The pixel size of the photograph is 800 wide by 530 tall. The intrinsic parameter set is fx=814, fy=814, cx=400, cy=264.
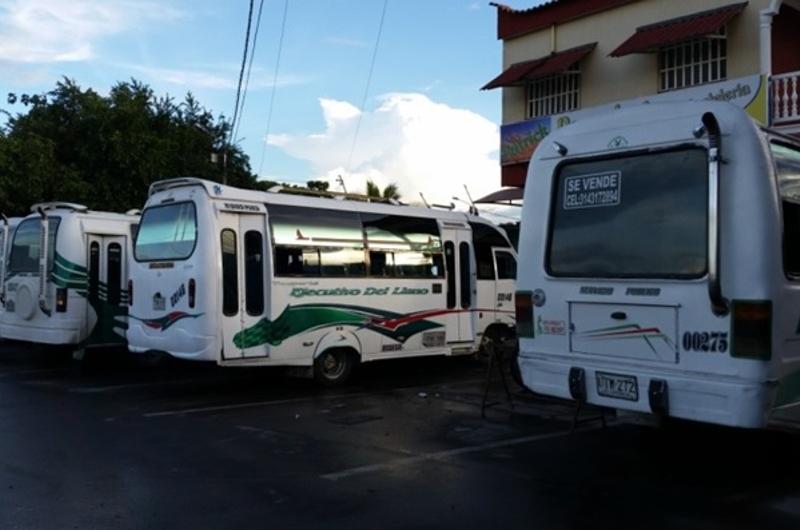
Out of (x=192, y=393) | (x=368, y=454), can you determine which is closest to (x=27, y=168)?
(x=192, y=393)

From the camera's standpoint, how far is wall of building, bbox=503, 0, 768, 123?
16641 millimetres

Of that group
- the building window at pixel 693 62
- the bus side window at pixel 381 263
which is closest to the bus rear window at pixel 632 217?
the bus side window at pixel 381 263

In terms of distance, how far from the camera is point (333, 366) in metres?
12.1

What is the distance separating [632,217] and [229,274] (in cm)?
579

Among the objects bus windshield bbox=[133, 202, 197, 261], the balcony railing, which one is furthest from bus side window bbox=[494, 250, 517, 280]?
bus windshield bbox=[133, 202, 197, 261]

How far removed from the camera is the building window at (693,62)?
56.5ft

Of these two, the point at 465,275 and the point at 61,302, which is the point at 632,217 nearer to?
the point at 465,275

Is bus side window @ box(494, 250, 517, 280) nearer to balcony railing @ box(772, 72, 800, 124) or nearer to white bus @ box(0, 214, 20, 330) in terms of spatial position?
balcony railing @ box(772, 72, 800, 124)

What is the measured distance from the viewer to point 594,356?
680 centimetres

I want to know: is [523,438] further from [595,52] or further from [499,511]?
[595,52]

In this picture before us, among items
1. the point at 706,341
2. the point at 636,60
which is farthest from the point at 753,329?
the point at 636,60

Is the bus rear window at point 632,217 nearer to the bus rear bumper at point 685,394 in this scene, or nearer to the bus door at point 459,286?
the bus rear bumper at point 685,394

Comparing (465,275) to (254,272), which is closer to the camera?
(254,272)

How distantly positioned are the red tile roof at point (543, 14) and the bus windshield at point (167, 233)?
41.4ft
